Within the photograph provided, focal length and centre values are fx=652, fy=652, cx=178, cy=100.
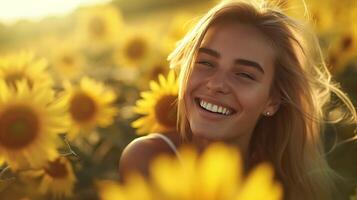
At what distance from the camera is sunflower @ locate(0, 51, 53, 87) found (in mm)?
2471

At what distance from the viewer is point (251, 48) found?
197cm

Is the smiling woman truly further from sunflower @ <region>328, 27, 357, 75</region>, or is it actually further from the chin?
sunflower @ <region>328, 27, 357, 75</region>

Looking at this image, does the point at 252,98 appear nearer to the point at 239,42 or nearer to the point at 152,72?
the point at 239,42

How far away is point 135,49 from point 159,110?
1.83 m

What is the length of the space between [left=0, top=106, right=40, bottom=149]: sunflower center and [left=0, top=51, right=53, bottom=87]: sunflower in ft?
1.78

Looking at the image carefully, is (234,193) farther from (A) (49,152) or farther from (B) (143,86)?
Result: (B) (143,86)

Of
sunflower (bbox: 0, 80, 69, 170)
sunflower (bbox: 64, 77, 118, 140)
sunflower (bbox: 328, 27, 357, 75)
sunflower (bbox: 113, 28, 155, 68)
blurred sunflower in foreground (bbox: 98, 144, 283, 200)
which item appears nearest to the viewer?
blurred sunflower in foreground (bbox: 98, 144, 283, 200)

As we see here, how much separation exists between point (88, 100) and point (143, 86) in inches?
20.9

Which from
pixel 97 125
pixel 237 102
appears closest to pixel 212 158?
pixel 237 102

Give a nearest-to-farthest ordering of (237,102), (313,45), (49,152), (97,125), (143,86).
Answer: (49,152) → (237,102) → (313,45) → (97,125) → (143,86)

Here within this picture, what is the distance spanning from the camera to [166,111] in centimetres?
248

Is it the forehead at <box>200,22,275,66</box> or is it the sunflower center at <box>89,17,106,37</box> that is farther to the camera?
the sunflower center at <box>89,17,106,37</box>

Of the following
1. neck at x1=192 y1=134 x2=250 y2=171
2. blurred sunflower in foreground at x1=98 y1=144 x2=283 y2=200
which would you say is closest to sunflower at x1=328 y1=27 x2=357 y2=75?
neck at x1=192 y1=134 x2=250 y2=171

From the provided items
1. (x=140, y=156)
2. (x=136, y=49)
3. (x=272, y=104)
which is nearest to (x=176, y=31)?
(x=136, y=49)
